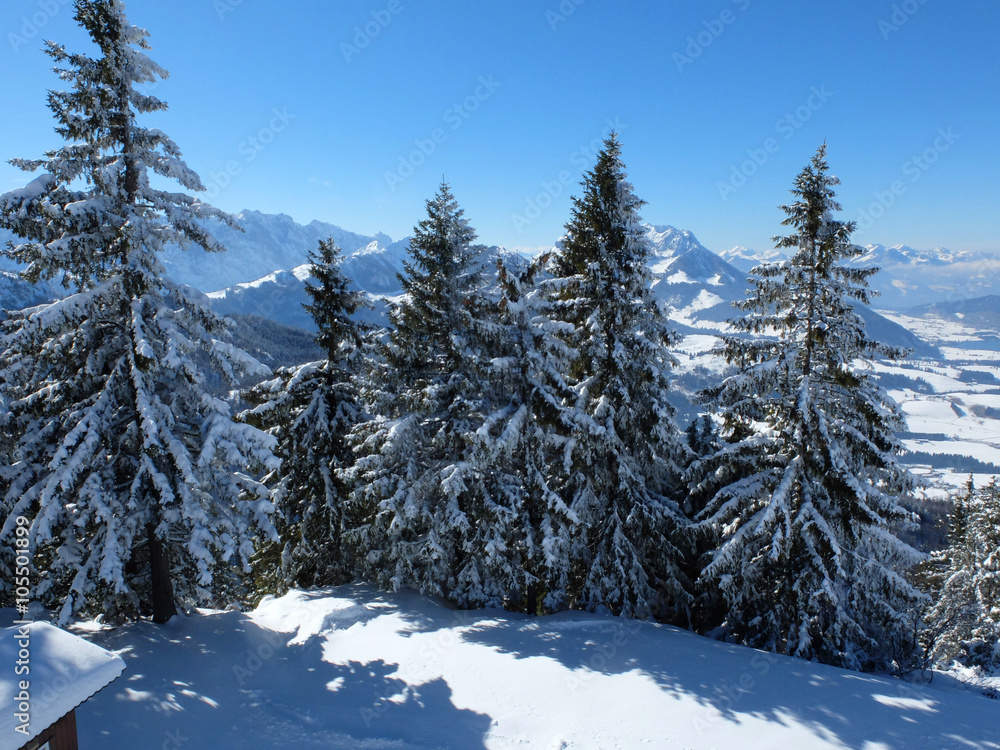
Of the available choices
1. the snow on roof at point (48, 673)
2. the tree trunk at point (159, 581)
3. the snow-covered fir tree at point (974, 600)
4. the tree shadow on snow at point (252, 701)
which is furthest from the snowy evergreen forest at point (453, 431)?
the snow-covered fir tree at point (974, 600)

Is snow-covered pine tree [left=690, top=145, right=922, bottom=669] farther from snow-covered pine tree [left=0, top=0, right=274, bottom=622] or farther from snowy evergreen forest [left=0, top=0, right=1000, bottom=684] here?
snow-covered pine tree [left=0, top=0, right=274, bottom=622]

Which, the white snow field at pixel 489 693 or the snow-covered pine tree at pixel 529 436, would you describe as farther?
the snow-covered pine tree at pixel 529 436

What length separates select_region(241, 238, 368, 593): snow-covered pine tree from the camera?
16.6 metres

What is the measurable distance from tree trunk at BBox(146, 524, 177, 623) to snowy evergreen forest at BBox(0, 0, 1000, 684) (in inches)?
2.2

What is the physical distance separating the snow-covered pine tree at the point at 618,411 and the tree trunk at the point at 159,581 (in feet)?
33.6

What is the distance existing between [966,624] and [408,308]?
1341 inches

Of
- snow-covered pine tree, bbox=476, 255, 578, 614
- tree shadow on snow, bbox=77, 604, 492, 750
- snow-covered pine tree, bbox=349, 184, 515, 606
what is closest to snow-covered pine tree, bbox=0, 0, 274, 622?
tree shadow on snow, bbox=77, 604, 492, 750

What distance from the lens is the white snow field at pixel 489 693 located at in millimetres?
8031

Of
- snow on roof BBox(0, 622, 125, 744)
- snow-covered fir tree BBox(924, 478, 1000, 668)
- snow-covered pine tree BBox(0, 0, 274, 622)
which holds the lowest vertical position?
snow-covered fir tree BBox(924, 478, 1000, 668)

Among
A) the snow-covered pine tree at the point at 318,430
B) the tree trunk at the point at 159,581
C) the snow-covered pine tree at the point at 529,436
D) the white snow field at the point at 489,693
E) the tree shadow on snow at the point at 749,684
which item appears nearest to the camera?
the tree shadow on snow at the point at 749,684

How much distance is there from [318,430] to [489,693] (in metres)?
9.74

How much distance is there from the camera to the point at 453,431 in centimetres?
1449

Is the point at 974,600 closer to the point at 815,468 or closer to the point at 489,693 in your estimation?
the point at 815,468

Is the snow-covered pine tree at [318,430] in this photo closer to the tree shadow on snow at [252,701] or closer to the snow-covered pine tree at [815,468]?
the tree shadow on snow at [252,701]
